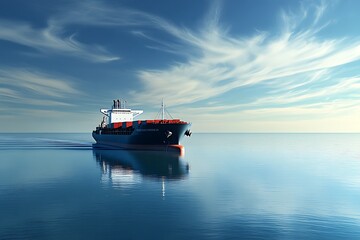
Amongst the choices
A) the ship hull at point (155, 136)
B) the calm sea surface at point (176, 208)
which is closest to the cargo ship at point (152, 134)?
the ship hull at point (155, 136)

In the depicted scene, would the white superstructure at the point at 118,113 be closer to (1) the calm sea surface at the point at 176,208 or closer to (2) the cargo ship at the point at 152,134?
(2) the cargo ship at the point at 152,134

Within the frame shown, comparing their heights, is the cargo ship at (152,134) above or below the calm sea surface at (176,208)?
above

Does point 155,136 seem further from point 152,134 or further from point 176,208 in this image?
point 176,208

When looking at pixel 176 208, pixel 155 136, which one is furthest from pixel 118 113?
pixel 176 208

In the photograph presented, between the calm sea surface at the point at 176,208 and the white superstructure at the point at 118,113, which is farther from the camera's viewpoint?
the white superstructure at the point at 118,113

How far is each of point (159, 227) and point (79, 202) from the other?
956cm

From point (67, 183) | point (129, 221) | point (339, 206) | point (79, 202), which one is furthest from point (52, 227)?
point (339, 206)

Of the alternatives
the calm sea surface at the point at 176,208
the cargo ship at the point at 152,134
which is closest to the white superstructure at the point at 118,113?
the cargo ship at the point at 152,134

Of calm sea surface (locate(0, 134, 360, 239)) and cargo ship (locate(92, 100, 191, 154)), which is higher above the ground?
cargo ship (locate(92, 100, 191, 154))

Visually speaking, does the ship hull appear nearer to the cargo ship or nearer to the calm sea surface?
the cargo ship

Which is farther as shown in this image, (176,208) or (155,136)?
(155,136)

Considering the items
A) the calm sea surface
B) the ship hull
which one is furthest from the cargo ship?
the calm sea surface

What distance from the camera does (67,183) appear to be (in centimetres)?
3250

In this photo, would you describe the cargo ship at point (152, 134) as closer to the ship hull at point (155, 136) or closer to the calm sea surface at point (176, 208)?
the ship hull at point (155, 136)
